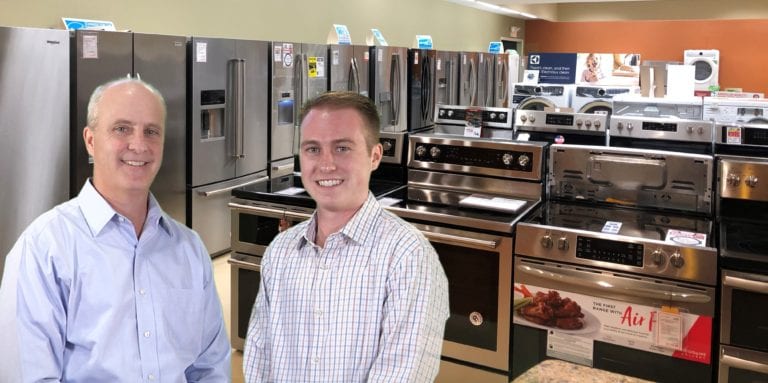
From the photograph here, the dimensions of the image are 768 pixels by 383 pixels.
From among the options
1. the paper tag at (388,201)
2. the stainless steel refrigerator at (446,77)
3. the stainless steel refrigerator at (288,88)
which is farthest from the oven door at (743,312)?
the stainless steel refrigerator at (446,77)

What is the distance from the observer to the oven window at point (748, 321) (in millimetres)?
2795

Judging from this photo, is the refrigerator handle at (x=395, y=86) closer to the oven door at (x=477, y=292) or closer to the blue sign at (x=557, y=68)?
the blue sign at (x=557, y=68)

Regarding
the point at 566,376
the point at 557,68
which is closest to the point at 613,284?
the point at 566,376

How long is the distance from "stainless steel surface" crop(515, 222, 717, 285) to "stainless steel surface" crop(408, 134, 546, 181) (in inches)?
22.9

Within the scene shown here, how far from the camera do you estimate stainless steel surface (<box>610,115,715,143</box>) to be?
4.41 m

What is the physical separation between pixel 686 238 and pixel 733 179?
1.68 ft

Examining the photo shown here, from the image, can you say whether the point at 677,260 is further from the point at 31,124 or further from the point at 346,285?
the point at 31,124

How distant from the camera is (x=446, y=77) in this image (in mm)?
9648

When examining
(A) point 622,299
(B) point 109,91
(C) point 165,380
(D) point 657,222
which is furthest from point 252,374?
(D) point 657,222

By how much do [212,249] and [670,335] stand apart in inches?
157

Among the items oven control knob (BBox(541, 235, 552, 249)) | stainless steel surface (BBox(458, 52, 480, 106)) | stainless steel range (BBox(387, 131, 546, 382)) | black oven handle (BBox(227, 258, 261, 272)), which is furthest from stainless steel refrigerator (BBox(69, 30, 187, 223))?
stainless steel surface (BBox(458, 52, 480, 106))

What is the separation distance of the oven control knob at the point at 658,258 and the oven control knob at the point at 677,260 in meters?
0.04

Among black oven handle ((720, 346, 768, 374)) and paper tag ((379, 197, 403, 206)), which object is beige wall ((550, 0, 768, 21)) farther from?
black oven handle ((720, 346, 768, 374))

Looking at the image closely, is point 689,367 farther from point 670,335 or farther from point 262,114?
point 262,114
